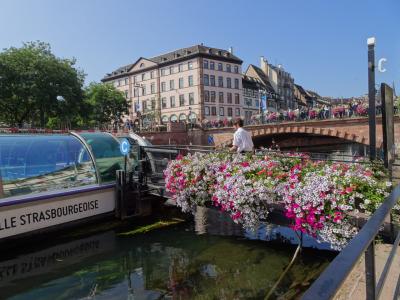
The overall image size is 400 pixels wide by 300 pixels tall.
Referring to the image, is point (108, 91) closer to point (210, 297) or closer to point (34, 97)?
point (34, 97)

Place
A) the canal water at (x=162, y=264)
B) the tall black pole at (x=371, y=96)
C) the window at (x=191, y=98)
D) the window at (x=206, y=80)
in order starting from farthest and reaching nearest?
the window at (x=191, y=98)
the window at (x=206, y=80)
the tall black pole at (x=371, y=96)
the canal water at (x=162, y=264)

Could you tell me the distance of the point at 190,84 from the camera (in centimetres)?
6669

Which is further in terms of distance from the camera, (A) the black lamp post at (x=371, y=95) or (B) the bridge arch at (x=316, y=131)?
(B) the bridge arch at (x=316, y=131)

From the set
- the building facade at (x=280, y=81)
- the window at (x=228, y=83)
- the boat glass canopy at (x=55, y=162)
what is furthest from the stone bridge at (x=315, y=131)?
the building facade at (x=280, y=81)

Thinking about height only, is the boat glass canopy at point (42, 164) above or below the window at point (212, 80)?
below

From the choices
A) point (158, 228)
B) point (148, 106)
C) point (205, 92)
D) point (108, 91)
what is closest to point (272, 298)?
point (158, 228)

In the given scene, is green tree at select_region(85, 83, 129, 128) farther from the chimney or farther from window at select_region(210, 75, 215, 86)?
the chimney

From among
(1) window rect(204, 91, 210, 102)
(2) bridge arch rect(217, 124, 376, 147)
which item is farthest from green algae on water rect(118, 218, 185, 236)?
(1) window rect(204, 91, 210, 102)

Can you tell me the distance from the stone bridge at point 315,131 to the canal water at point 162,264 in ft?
46.8

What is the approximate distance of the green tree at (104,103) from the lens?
55125 mm

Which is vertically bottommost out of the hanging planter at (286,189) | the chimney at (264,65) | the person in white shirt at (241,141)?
the hanging planter at (286,189)

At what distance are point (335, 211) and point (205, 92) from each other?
61151 millimetres

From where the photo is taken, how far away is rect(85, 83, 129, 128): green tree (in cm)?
5512

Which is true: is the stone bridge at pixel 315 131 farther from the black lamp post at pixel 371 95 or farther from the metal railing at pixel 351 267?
the metal railing at pixel 351 267
